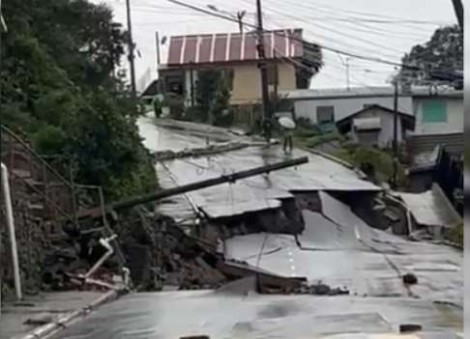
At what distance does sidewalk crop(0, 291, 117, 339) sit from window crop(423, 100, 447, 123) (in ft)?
43.1

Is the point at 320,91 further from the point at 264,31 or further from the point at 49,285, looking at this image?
the point at 49,285

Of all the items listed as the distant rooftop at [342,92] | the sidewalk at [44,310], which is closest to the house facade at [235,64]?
the distant rooftop at [342,92]

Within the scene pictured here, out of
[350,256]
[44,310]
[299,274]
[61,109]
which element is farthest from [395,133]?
[44,310]

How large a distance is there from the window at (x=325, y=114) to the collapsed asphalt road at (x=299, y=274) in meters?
4.50

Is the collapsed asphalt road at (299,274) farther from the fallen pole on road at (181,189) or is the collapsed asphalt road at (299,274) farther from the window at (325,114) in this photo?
the window at (325,114)

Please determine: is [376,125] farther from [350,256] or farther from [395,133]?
[350,256]

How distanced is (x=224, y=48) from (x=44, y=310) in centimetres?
2354

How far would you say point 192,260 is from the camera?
21391mm

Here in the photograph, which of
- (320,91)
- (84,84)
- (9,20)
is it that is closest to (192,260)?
(9,20)

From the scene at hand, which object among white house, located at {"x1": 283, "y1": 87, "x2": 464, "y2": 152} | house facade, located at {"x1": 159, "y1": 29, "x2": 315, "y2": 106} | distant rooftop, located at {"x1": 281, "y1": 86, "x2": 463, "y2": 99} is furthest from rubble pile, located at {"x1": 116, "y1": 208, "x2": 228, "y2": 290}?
house facade, located at {"x1": 159, "y1": 29, "x2": 315, "y2": 106}

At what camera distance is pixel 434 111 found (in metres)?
29.6

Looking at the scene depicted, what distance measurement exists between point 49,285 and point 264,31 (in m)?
15.5

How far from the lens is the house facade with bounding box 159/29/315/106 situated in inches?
1409

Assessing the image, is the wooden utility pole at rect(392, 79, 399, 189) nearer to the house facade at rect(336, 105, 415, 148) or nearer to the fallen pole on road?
the house facade at rect(336, 105, 415, 148)
